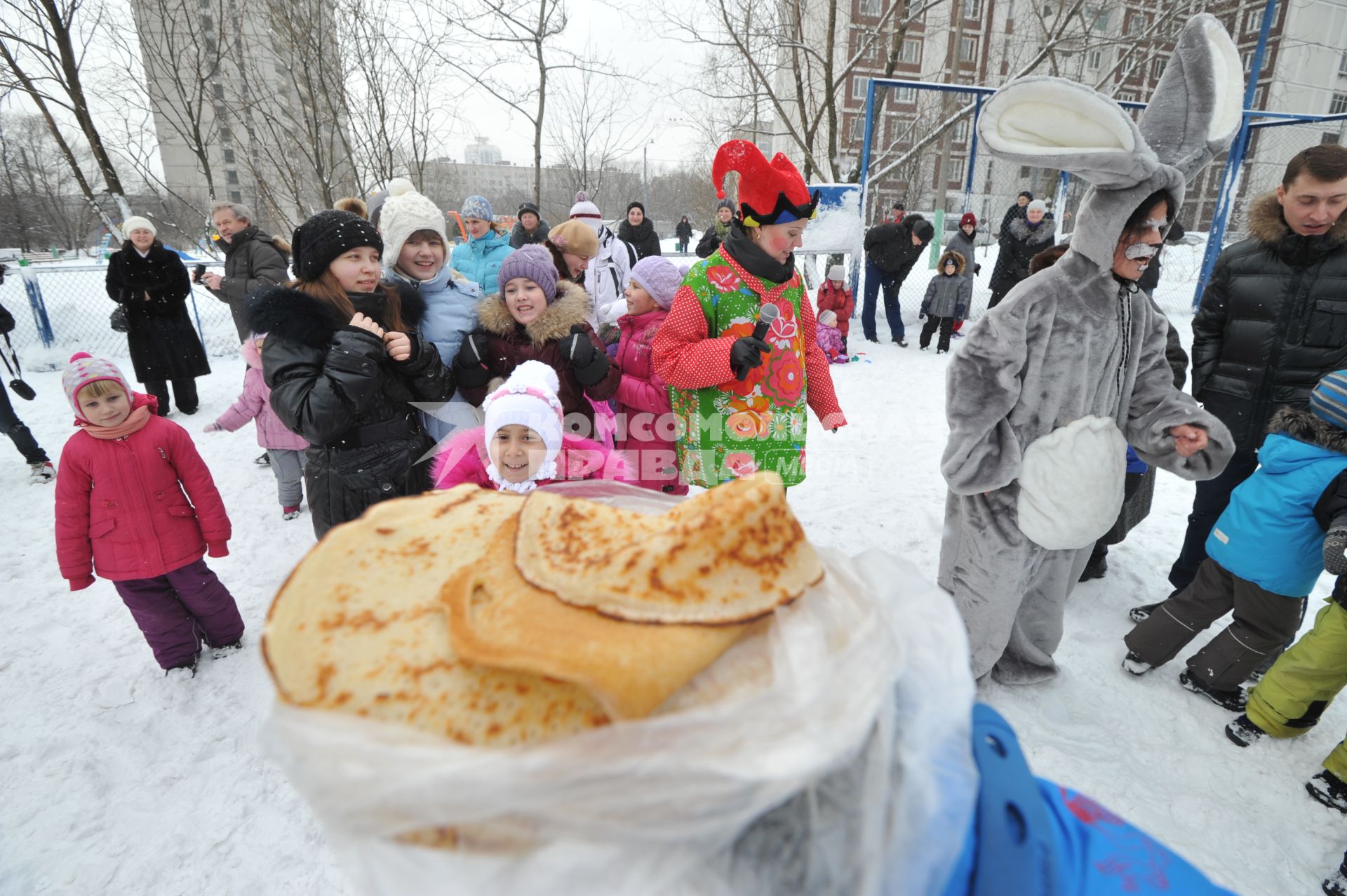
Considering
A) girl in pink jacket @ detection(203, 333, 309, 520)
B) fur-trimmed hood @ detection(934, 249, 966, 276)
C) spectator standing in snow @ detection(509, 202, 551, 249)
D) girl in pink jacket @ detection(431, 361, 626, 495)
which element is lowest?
girl in pink jacket @ detection(203, 333, 309, 520)

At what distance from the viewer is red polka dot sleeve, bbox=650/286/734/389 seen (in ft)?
8.14

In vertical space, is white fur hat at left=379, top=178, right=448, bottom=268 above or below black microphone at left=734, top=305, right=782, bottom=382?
above

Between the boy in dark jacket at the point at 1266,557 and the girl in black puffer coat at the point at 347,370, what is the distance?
10.9ft

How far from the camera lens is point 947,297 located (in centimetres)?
892

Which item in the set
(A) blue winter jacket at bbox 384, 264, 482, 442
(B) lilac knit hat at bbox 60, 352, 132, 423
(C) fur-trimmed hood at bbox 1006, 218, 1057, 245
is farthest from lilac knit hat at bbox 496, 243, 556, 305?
(C) fur-trimmed hood at bbox 1006, 218, 1057, 245

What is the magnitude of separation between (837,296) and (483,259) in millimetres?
5558

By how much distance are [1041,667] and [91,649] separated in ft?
15.0

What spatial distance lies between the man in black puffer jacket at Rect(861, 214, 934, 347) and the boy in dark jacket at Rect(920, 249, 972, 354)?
60 centimetres

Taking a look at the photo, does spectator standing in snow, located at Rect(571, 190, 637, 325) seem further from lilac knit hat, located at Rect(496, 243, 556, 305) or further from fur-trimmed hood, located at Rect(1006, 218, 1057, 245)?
fur-trimmed hood, located at Rect(1006, 218, 1057, 245)

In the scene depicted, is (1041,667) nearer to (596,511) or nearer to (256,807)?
(596,511)

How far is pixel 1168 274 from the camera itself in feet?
43.0

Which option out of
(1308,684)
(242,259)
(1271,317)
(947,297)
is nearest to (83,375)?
(242,259)

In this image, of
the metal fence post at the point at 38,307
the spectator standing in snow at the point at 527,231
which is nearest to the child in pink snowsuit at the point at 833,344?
the spectator standing in snow at the point at 527,231

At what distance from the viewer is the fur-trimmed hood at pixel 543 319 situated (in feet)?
9.59
